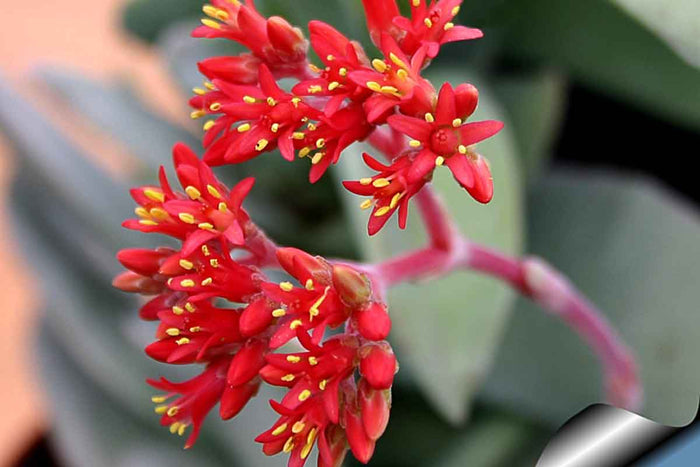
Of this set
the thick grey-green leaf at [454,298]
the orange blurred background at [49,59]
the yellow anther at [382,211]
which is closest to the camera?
the yellow anther at [382,211]

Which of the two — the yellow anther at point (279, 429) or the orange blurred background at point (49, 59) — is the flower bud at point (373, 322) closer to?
the yellow anther at point (279, 429)

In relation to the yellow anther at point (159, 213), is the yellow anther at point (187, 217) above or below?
above

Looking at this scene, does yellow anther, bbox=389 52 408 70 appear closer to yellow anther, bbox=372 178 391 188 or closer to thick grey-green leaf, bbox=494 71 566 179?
yellow anther, bbox=372 178 391 188

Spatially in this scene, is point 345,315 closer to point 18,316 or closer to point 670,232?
point 670,232

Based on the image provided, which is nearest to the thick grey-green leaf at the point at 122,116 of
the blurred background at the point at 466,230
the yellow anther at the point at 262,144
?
the blurred background at the point at 466,230

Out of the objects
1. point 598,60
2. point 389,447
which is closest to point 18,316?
point 389,447

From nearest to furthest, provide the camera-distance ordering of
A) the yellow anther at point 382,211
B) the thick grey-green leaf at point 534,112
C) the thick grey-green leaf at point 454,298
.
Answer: the yellow anther at point 382,211 → the thick grey-green leaf at point 454,298 → the thick grey-green leaf at point 534,112

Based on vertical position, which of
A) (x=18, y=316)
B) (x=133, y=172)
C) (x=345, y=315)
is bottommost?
(x=18, y=316)
